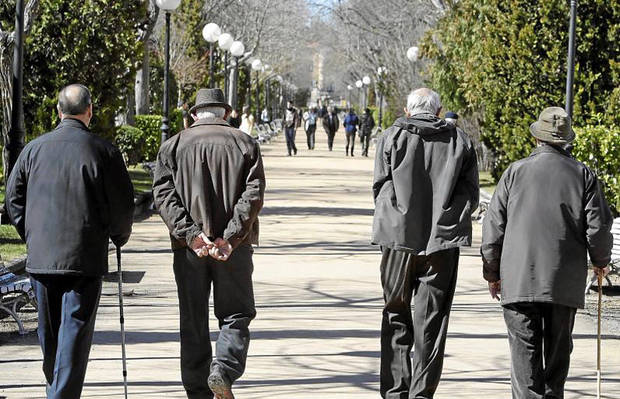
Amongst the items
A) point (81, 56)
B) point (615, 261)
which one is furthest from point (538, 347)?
point (81, 56)

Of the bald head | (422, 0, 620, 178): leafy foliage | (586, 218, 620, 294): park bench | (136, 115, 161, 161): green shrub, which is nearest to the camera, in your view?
the bald head

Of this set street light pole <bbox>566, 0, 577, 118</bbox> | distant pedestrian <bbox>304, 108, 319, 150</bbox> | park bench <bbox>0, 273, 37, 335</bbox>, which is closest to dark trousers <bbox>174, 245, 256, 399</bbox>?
park bench <bbox>0, 273, 37, 335</bbox>

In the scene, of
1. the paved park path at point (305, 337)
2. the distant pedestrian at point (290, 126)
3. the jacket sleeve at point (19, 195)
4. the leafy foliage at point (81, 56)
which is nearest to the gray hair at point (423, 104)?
the paved park path at point (305, 337)

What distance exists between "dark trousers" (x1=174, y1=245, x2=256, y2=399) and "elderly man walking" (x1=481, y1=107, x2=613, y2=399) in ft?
4.81

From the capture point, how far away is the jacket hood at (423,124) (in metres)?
6.96

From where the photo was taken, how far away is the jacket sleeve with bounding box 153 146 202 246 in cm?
670

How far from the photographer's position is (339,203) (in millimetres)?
22562

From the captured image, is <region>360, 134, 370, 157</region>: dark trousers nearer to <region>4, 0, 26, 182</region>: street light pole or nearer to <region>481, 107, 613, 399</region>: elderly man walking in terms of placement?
<region>4, 0, 26, 182</region>: street light pole

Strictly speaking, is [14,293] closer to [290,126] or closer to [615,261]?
[615,261]

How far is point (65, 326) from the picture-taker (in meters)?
6.25

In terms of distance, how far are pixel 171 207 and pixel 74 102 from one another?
2.65 feet

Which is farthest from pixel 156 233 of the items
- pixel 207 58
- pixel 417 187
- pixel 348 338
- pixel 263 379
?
pixel 207 58

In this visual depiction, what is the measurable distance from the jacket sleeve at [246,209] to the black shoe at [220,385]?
2.37ft

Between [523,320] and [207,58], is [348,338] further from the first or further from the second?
[207,58]
